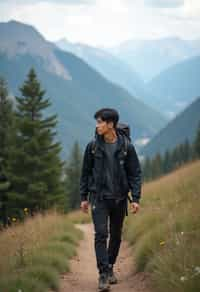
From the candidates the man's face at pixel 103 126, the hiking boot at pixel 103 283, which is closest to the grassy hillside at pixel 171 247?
the hiking boot at pixel 103 283

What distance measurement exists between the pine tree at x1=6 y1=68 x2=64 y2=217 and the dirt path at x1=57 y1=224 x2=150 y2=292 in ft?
64.5

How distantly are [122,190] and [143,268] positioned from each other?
1275 millimetres

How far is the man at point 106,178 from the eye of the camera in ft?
21.4

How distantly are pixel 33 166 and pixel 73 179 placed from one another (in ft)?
93.4

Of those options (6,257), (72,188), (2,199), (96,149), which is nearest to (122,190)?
(96,149)

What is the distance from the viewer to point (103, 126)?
21.4 feet

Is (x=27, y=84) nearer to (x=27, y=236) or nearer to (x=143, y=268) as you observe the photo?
(x=27, y=236)

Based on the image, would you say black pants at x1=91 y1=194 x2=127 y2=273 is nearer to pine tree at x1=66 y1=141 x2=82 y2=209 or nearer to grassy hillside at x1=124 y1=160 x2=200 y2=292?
grassy hillside at x1=124 y1=160 x2=200 y2=292

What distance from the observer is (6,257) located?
7320mm

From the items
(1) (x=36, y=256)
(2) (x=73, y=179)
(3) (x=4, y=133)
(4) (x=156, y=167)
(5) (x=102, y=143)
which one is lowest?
(1) (x=36, y=256)

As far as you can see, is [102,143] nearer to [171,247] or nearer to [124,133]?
[124,133]

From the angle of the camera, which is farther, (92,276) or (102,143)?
(92,276)

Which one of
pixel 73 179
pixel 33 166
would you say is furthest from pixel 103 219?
pixel 73 179

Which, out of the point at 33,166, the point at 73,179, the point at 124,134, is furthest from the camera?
the point at 73,179
